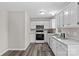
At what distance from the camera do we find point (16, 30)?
22.6 feet

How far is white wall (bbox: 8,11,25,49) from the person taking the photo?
6.85 metres

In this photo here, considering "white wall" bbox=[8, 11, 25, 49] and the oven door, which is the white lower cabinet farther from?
the oven door

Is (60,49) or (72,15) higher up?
(72,15)

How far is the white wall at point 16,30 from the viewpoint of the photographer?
6852 millimetres

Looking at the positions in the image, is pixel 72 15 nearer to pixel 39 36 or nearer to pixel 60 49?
pixel 60 49

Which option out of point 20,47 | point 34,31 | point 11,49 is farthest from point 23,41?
point 34,31

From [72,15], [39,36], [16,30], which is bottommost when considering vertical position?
[39,36]

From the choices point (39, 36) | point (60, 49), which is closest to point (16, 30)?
point (60, 49)

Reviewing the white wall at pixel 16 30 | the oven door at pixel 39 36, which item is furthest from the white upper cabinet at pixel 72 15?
the oven door at pixel 39 36

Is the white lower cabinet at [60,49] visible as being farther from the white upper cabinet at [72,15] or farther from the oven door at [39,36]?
the oven door at [39,36]

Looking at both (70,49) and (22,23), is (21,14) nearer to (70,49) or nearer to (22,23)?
(22,23)

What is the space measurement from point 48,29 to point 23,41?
4.76 m

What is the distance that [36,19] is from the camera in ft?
36.1

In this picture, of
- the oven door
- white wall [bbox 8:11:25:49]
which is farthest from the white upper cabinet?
the oven door
